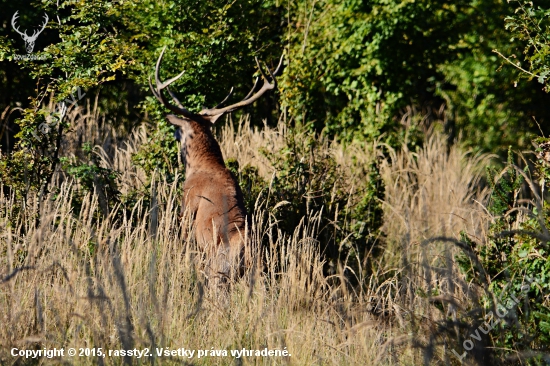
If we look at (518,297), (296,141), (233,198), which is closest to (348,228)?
(296,141)

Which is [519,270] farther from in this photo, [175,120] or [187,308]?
[175,120]

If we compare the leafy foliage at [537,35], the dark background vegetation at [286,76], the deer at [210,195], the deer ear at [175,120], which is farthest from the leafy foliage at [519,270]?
the deer ear at [175,120]

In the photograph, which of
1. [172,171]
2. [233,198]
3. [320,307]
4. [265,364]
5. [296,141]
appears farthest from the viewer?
[296,141]

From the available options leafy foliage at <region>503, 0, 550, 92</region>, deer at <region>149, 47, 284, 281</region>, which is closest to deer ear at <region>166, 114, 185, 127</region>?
deer at <region>149, 47, 284, 281</region>

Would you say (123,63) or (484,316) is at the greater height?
(123,63)

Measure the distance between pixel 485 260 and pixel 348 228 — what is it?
10.2ft

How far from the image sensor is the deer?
6.48 meters

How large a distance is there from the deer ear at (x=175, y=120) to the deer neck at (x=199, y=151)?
13 cm

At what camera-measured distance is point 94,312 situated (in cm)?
489

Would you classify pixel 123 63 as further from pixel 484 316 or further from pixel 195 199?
pixel 484 316

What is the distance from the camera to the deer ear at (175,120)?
A: 815cm

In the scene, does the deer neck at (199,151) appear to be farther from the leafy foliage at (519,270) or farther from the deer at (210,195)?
the leafy foliage at (519,270)

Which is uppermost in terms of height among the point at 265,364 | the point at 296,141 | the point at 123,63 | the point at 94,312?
the point at 123,63

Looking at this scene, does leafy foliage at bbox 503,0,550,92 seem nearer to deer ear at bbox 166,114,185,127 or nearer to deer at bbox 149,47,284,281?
deer at bbox 149,47,284,281
